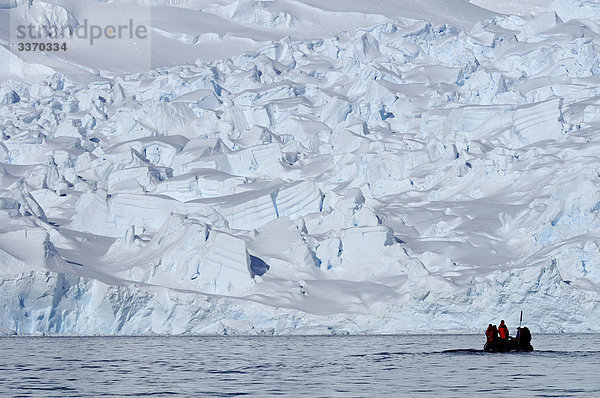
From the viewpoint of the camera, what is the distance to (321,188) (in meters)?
62.9

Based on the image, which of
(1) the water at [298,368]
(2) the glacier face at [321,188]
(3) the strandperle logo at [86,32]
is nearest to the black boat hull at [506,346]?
(1) the water at [298,368]

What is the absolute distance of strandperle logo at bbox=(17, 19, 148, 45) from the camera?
106750 millimetres

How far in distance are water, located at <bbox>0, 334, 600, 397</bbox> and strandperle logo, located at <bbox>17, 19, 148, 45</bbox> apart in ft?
226

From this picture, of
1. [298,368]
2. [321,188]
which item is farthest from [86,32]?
[298,368]

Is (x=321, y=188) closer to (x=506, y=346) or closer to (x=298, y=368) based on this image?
(x=506, y=346)

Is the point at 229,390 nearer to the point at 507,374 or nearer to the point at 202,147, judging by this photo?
the point at 507,374

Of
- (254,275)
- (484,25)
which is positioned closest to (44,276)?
(254,275)

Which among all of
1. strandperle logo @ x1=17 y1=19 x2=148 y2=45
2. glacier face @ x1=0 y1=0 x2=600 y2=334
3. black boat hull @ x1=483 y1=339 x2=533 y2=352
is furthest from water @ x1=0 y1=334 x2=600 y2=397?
strandperle logo @ x1=17 y1=19 x2=148 y2=45

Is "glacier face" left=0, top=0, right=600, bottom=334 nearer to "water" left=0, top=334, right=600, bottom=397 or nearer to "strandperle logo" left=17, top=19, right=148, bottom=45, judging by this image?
"water" left=0, top=334, right=600, bottom=397

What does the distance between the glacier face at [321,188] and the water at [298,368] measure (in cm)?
293

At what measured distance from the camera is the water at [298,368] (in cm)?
2339

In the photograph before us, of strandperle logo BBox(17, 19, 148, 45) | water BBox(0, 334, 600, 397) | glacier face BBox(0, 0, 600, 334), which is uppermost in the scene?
strandperle logo BBox(17, 19, 148, 45)

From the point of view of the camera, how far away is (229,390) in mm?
23469

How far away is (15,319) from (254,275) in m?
12.0
